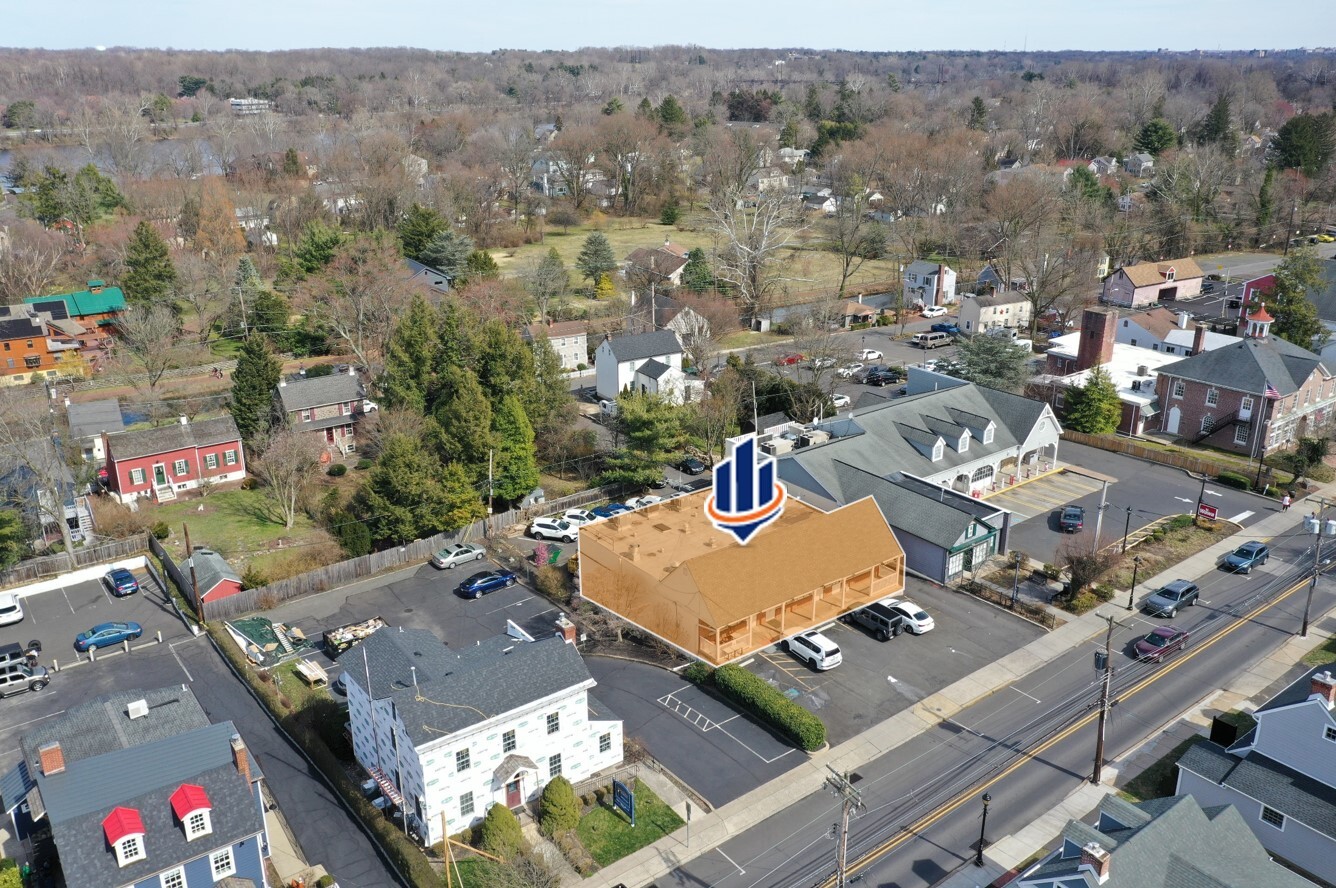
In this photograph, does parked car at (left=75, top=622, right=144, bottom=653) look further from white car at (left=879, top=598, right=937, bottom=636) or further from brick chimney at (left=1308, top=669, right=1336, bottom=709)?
brick chimney at (left=1308, top=669, right=1336, bottom=709)

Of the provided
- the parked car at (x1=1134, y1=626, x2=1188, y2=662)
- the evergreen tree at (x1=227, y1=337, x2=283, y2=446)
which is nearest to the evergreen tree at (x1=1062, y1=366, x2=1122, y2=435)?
the parked car at (x1=1134, y1=626, x2=1188, y2=662)

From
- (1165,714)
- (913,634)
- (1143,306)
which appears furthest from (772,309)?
(1165,714)

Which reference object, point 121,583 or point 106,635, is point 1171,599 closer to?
point 106,635

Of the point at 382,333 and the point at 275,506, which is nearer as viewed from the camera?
the point at 275,506

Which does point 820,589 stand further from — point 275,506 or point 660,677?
point 275,506

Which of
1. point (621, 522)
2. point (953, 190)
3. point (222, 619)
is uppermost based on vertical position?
point (953, 190)

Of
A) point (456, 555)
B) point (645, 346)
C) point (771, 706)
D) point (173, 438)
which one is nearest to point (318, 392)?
point (173, 438)
